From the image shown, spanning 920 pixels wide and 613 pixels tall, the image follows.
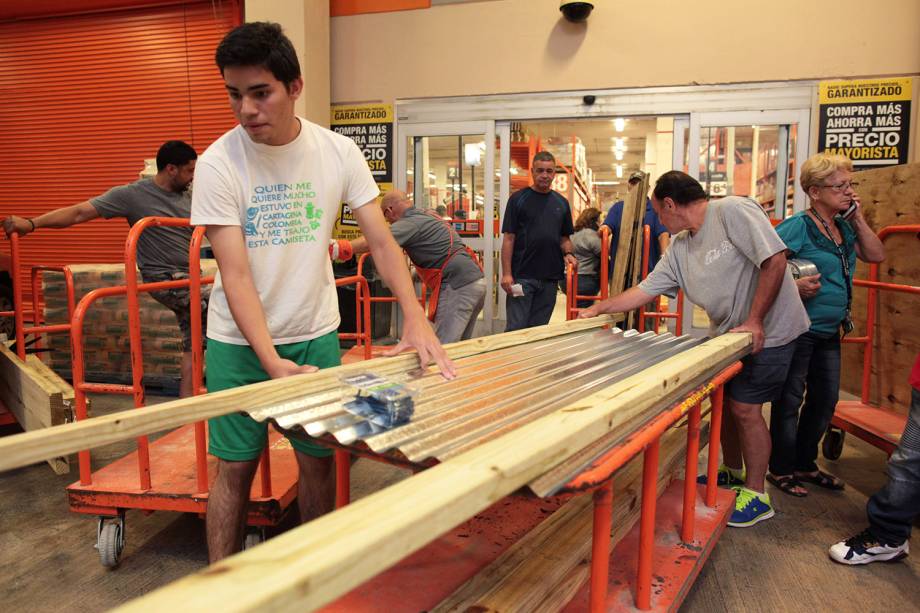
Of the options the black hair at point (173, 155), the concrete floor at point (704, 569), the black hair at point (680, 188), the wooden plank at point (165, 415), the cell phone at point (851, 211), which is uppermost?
the black hair at point (173, 155)

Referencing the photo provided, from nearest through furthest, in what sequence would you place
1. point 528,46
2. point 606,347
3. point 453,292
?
point 606,347, point 453,292, point 528,46

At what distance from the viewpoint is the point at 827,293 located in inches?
126

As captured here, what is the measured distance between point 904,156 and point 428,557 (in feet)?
21.2

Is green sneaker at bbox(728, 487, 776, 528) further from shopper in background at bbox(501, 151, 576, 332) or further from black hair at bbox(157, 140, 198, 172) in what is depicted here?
black hair at bbox(157, 140, 198, 172)

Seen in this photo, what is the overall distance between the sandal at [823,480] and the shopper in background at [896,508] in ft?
2.43

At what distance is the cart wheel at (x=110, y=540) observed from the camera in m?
2.58

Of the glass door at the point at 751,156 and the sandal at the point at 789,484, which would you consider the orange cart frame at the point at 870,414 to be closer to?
the sandal at the point at 789,484

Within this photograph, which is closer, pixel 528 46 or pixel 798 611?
pixel 798 611

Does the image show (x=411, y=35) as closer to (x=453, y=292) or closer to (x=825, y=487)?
(x=453, y=292)

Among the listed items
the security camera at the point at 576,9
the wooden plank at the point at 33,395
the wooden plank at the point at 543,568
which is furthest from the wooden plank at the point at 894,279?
the wooden plank at the point at 33,395

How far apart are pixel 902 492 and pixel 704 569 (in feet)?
2.75

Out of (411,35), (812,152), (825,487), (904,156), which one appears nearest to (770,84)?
(812,152)

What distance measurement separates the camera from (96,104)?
27.9ft

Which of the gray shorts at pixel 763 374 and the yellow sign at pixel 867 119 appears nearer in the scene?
the gray shorts at pixel 763 374
